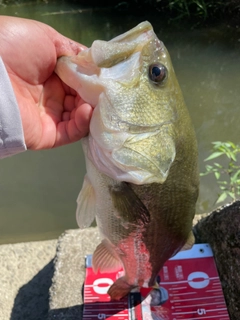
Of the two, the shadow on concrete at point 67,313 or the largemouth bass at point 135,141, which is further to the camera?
the shadow on concrete at point 67,313

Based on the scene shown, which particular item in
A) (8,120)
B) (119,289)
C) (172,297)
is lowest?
(172,297)

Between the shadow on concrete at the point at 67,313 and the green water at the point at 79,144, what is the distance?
0.98m

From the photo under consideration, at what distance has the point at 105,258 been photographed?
163 cm

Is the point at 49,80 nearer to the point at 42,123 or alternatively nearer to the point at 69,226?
the point at 42,123

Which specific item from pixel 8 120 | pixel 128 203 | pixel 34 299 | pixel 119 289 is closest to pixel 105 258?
pixel 119 289

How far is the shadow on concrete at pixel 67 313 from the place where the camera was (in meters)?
1.97

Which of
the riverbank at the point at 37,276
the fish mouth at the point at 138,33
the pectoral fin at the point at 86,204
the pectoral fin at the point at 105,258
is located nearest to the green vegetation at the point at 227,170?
the riverbank at the point at 37,276

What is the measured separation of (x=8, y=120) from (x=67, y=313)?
3.79 ft

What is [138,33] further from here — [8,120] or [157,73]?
[8,120]

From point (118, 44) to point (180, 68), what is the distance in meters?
4.16

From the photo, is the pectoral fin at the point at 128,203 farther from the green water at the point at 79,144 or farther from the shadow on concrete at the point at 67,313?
the green water at the point at 79,144

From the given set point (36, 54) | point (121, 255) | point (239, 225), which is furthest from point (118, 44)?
point (239, 225)

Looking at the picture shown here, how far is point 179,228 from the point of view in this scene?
1.49m

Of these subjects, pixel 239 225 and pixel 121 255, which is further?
pixel 239 225
